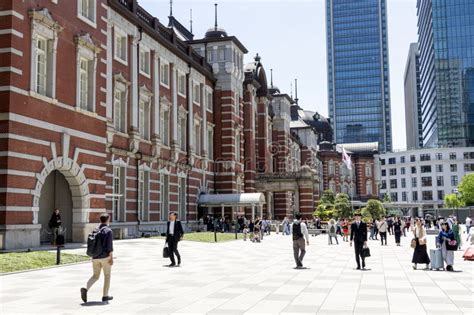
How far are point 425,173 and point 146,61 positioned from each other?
103m

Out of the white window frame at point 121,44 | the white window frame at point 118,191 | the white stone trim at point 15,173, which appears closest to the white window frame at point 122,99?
the white window frame at point 121,44

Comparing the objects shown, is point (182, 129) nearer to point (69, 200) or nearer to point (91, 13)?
point (91, 13)

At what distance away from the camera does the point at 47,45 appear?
21.9 meters

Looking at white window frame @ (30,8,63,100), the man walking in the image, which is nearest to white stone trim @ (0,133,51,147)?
white window frame @ (30,8,63,100)

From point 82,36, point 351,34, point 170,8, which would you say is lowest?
point 82,36

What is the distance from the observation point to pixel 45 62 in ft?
71.6

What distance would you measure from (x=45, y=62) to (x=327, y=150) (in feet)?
282

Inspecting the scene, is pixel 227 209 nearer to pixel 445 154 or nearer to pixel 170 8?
pixel 170 8

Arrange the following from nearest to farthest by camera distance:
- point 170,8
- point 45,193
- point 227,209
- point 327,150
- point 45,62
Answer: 1. point 45,62
2. point 45,193
3. point 227,209
4. point 170,8
5. point 327,150

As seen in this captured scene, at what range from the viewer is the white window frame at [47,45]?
2055cm

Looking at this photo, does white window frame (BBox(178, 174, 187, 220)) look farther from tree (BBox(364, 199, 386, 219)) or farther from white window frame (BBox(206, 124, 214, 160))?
tree (BBox(364, 199, 386, 219))

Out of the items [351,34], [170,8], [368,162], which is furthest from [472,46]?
[170,8]

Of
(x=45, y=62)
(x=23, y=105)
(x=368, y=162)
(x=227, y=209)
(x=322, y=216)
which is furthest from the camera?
(x=368, y=162)

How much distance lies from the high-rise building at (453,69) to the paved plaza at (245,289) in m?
111
